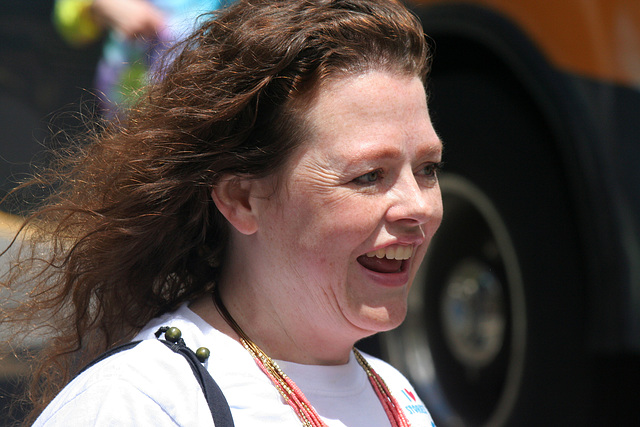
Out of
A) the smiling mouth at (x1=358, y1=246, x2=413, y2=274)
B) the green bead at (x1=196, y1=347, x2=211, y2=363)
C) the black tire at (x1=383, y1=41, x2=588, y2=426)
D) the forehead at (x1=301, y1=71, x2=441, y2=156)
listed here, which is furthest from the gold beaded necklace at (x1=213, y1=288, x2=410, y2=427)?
the black tire at (x1=383, y1=41, x2=588, y2=426)

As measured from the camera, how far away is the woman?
1.48 metres

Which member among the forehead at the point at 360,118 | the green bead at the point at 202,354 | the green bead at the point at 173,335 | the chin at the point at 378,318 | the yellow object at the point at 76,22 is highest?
the yellow object at the point at 76,22

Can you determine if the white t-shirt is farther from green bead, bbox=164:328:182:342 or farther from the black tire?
the black tire

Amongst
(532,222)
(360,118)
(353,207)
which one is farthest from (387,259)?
(532,222)

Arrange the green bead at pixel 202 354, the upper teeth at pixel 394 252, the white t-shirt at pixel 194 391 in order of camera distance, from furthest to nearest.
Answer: the upper teeth at pixel 394 252 < the green bead at pixel 202 354 < the white t-shirt at pixel 194 391

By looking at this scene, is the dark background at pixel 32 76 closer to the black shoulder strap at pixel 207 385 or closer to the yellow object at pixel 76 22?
the yellow object at pixel 76 22

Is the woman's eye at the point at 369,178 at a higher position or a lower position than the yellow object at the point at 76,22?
lower

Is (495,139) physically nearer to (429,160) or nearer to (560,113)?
(560,113)

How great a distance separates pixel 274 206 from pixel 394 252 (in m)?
0.24

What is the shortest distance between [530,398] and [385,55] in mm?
1926

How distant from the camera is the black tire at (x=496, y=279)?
2.99 meters

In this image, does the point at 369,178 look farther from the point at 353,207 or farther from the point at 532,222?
the point at 532,222

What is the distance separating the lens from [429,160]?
157cm

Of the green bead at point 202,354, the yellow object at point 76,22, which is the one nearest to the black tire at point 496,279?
the yellow object at point 76,22
